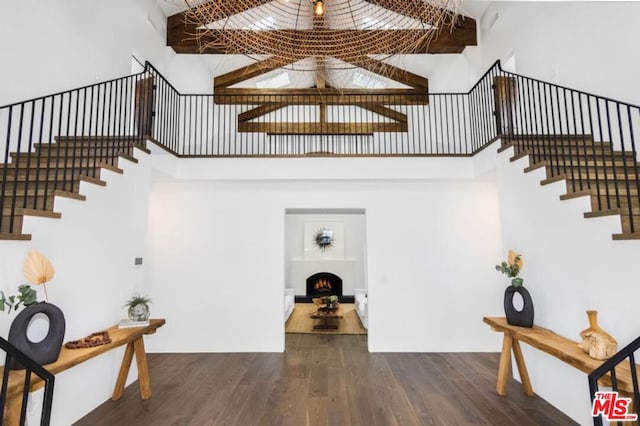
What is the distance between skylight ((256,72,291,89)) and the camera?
895 cm

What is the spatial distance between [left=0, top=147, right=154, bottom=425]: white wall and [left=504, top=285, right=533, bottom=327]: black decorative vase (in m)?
4.14

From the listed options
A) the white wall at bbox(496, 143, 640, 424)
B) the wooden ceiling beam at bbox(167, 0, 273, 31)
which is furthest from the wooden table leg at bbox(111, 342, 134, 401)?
the white wall at bbox(496, 143, 640, 424)

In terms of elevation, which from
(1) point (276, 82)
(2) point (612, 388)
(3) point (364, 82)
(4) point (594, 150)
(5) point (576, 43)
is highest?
(1) point (276, 82)

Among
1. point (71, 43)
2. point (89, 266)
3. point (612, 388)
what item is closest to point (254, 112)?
point (71, 43)

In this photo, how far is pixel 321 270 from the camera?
10133 mm

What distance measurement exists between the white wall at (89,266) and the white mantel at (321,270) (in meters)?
6.30

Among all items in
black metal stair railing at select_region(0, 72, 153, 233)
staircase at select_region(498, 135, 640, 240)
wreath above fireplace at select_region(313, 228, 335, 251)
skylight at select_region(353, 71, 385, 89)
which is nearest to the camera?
staircase at select_region(498, 135, 640, 240)

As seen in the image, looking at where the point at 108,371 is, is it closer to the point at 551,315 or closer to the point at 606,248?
the point at 551,315

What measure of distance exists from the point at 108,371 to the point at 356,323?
4.77 m

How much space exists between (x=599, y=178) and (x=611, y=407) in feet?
7.62

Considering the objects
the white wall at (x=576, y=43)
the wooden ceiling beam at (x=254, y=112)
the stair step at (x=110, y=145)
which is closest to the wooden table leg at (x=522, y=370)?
the white wall at (x=576, y=43)

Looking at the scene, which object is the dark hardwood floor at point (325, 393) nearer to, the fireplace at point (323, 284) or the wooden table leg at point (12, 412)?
the wooden table leg at point (12, 412)

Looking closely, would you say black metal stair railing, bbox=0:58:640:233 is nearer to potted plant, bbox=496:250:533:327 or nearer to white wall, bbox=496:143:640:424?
white wall, bbox=496:143:640:424

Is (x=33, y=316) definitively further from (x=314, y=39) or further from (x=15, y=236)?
(x=314, y=39)
